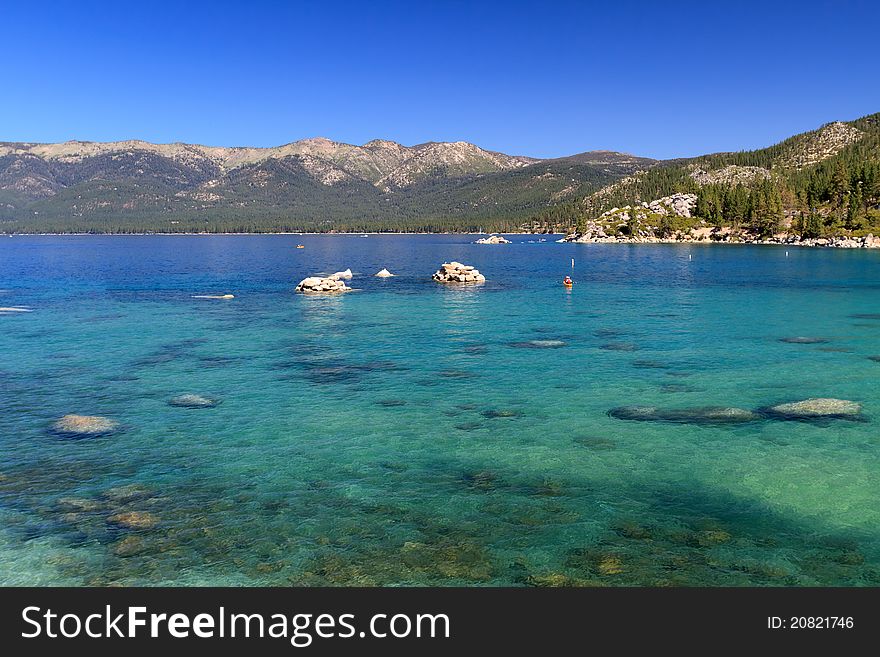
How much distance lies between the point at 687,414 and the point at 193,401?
29509 millimetres

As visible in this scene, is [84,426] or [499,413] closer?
[84,426]

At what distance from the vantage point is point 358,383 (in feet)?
145

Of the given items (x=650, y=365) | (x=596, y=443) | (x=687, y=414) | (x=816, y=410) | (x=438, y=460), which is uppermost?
(x=650, y=365)

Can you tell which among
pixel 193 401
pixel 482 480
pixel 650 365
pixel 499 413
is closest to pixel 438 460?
pixel 482 480

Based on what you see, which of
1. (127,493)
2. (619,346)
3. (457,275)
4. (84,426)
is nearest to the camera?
(127,493)

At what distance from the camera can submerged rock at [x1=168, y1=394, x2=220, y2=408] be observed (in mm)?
38500

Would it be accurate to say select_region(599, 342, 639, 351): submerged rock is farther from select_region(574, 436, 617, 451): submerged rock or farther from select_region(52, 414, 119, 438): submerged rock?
select_region(52, 414, 119, 438): submerged rock

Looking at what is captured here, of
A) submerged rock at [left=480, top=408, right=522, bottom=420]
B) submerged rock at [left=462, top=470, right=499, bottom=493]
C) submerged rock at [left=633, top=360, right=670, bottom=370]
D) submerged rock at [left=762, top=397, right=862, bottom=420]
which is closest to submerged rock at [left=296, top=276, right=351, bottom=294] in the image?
submerged rock at [left=633, top=360, right=670, bottom=370]

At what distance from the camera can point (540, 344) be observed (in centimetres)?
6006

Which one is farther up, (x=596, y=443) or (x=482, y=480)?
(x=596, y=443)

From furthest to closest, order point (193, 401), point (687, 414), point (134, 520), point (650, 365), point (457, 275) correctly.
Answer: point (457, 275) → point (650, 365) → point (193, 401) → point (687, 414) → point (134, 520)

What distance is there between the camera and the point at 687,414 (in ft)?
118

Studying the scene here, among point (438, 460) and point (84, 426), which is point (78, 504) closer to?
point (84, 426)
